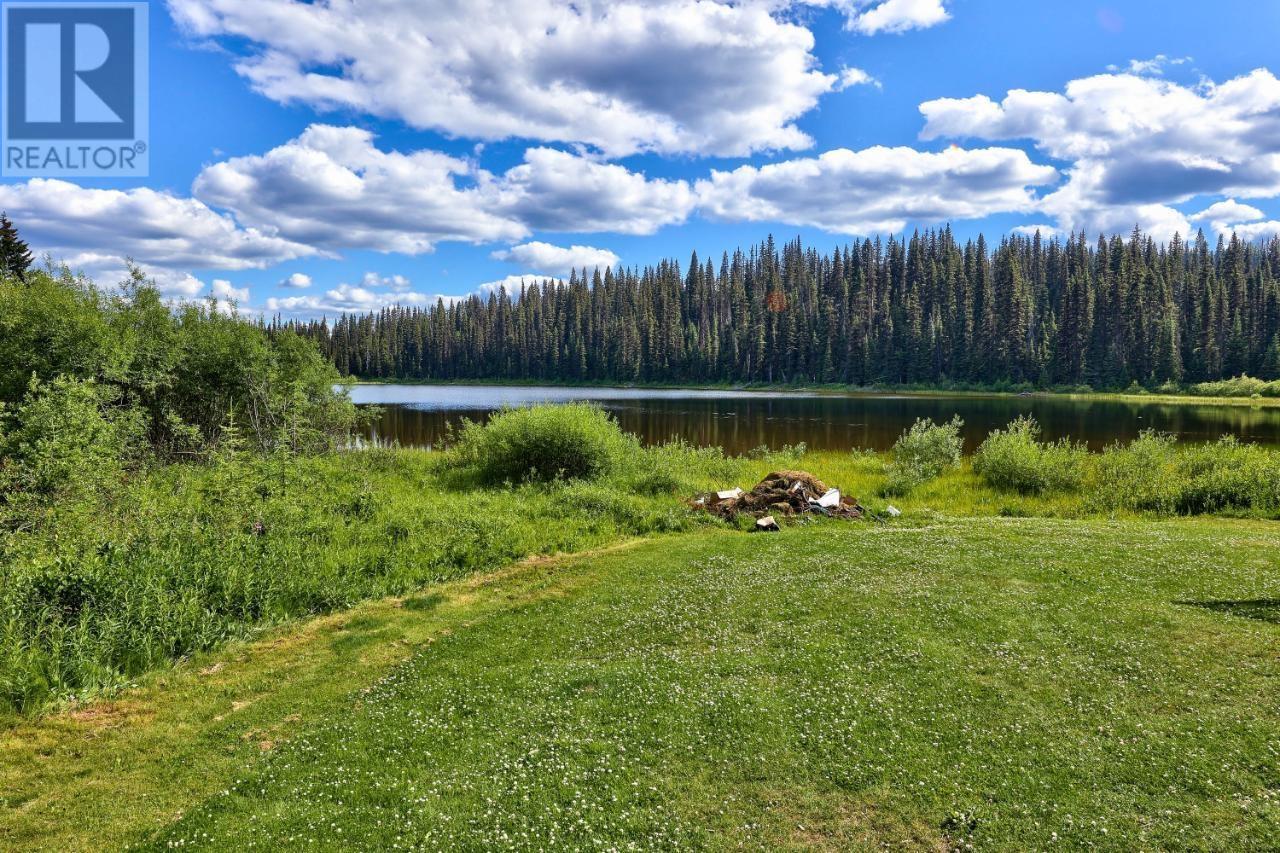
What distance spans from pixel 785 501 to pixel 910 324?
12275 centimetres

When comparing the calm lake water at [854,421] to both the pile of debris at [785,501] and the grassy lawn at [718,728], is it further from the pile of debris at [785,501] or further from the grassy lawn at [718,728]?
the grassy lawn at [718,728]

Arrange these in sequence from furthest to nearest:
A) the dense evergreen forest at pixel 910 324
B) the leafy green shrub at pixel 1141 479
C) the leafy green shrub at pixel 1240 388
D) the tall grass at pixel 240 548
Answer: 1. the dense evergreen forest at pixel 910 324
2. the leafy green shrub at pixel 1240 388
3. the leafy green shrub at pixel 1141 479
4. the tall grass at pixel 240 548

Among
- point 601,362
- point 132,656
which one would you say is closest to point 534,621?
point 132,656

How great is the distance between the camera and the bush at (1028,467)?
24656 mm

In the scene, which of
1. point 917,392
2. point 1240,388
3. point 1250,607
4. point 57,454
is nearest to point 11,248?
point 57,454

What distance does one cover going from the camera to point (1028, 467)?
24.8 m

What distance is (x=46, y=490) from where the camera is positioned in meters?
13.2

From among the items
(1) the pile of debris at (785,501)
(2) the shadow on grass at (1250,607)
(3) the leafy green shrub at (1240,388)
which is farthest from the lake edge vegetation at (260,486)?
(3) the leafy green shrub at (1240,388)

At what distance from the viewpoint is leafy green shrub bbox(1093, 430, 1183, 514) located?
2239 centimetres

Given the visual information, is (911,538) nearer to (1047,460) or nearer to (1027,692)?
(1027,692)

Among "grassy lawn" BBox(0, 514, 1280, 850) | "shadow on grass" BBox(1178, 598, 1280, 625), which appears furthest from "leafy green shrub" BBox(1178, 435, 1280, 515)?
"shadow on grass" BBox(1178, 598, 1280, 625)

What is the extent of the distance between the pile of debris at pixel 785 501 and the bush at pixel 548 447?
4.72 metres

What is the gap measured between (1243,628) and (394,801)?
40.1 ft

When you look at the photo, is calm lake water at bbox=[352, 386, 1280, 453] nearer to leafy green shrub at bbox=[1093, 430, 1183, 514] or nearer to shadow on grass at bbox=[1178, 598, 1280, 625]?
leafy green shrub at bbox=[1093, 430, 1183, 514]
